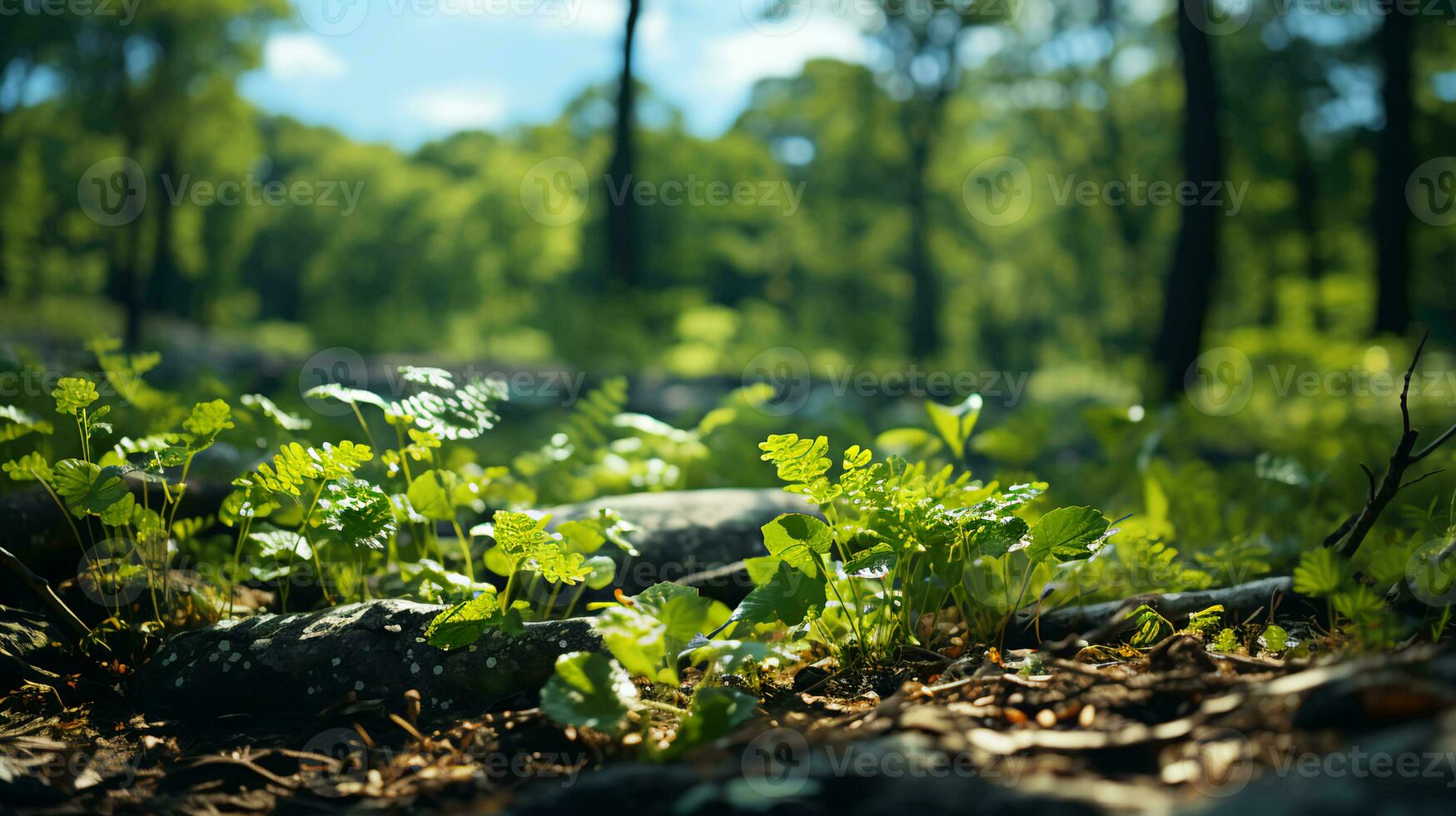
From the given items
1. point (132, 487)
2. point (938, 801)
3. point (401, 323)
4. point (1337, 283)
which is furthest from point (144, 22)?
point (1337, 283)

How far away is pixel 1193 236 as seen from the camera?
634cm

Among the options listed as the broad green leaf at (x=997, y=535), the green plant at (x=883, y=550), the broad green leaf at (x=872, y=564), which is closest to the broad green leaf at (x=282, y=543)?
the green plant at (x=883, y=550)

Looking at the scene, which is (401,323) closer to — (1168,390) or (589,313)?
(589,313)

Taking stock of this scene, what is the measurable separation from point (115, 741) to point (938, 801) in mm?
1805

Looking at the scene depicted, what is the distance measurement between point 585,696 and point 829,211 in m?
19.6

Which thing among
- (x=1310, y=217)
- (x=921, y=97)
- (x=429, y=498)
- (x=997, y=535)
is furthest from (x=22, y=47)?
(x=1310, y=217)

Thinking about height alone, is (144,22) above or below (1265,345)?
A: above

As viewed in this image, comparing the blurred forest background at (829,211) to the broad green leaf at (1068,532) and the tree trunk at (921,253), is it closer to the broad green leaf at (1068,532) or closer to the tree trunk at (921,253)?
the tree trunk at (921,253)

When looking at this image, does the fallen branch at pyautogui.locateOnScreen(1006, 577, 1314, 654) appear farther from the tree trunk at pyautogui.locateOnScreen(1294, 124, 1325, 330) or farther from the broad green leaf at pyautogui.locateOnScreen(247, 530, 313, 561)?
the tree trunk at pyautogui.locateOnScreen(1294, 124, 1325, 330)

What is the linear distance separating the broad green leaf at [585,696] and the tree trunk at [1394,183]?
1065 centimetres

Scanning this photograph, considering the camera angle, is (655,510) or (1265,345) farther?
(1265,345)

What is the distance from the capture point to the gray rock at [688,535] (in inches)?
111

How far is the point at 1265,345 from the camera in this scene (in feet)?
32.8

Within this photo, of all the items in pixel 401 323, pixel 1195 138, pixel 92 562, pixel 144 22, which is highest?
pixel 144 22
